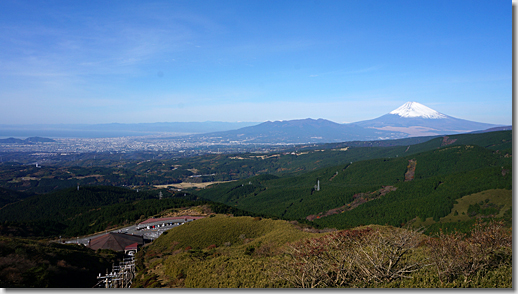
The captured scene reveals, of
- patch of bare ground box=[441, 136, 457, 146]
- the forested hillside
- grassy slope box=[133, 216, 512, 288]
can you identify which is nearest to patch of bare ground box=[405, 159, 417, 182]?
the forested hillside

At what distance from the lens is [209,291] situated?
668 centimetres

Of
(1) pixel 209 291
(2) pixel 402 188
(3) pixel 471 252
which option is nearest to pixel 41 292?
(1) pixel 209 291

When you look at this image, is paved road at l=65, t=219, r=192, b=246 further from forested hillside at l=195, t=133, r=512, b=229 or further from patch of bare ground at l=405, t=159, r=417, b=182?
patch of bare ground at l=405, t=159, r=417, b=182

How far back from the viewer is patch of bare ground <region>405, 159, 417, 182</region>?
3939 inches

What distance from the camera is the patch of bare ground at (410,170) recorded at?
100 meters

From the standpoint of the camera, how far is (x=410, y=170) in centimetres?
10600

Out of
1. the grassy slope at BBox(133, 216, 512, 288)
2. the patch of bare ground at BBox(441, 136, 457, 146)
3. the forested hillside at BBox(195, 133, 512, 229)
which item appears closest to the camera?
the grassy slope at BBox(133, 216, 512, 288)

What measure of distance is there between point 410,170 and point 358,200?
129ft

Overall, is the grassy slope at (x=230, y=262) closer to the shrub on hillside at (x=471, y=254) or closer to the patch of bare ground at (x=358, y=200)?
the shrub on hillside at (x=471, y=254)

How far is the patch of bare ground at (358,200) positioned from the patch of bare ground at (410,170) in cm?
2253

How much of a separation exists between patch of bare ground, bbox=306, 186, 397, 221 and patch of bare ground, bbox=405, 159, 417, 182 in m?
22.5

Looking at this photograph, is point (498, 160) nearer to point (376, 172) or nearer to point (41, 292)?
point (376, 172)

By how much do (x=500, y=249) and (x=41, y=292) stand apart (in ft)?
43.7

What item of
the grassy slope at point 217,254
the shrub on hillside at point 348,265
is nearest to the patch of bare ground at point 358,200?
the grassy slope at point 217,254
